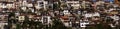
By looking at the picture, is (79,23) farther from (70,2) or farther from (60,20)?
(70,2)

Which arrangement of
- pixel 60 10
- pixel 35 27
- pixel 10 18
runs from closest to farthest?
pixel 35 27, pixel 10 18, pixel 60 10

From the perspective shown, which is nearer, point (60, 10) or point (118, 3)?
Answer: point (60, 10)

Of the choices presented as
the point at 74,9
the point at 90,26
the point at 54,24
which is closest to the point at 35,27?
the point at 54,24

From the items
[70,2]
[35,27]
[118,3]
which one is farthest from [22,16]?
[118,3]

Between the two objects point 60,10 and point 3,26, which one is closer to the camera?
point 3,26

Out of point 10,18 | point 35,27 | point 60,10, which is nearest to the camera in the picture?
point 35,27

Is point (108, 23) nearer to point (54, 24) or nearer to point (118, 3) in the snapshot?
point (54, 24)

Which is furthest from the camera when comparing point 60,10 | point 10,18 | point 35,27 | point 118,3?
point 118,3

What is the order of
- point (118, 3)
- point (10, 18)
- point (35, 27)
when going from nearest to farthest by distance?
1. point (35, 27)
2. point (10, 18)
3. point (118, 3)
